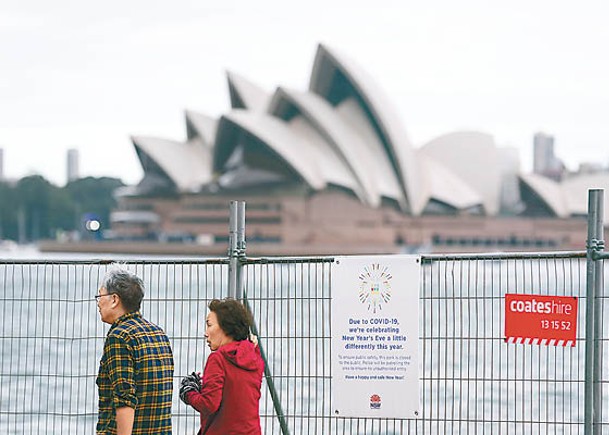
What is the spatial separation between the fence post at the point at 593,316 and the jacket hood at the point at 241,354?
5.87ft

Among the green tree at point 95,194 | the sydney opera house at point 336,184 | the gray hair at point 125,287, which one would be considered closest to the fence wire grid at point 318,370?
the gray hair at point 125,287

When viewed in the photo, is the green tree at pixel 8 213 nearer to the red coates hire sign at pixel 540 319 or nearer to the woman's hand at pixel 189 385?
the red coates hire sign at pixel 540 319

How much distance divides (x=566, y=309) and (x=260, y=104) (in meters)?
67.6

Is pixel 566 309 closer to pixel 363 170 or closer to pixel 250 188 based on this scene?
pixel 363 170

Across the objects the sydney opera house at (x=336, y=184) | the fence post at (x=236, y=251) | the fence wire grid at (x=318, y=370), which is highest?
the sydney opera house at (x=336, y=184)

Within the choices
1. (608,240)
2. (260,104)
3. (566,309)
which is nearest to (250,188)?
(260,104)

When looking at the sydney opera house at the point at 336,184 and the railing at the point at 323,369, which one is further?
the sydney opera house at the point at 336,184

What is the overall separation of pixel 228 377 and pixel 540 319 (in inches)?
67.6

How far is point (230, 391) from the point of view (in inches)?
166

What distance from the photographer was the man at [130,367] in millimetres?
4020

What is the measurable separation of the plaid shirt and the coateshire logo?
1.42m

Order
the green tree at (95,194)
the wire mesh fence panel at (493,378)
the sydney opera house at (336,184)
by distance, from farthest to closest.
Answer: the green tree at (95,194) → the sydney opera house at (336,184) → the wire mesh fence panel at (493,378)

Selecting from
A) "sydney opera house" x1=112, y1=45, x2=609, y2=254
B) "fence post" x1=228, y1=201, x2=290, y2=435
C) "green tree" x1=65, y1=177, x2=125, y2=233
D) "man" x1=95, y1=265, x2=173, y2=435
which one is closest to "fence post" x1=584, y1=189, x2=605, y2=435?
"fence post" x1=228, y1=201, x2=290, y2=435

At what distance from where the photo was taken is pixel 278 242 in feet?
260
